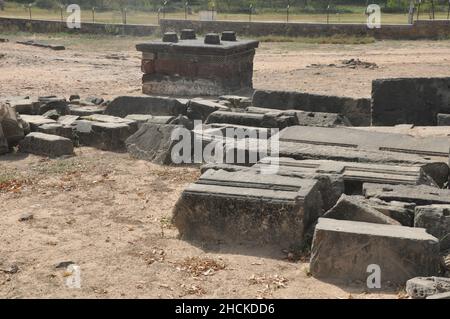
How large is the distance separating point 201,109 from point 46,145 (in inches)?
119

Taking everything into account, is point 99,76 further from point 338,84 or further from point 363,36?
point 363,36

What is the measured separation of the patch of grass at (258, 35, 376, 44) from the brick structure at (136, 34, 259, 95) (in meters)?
11.8

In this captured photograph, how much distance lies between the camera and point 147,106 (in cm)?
1190

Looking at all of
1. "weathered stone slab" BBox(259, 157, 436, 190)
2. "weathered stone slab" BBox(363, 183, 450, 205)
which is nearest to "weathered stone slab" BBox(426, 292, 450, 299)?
"weathered stone slab" BBox(363, 183, 450, 205)

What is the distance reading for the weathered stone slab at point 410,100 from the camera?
1029cm

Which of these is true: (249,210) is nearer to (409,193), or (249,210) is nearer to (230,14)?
(409,193)

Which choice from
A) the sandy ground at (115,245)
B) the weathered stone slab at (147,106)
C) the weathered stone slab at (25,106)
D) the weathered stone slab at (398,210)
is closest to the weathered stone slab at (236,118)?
the weathered stone slab at (147,106)

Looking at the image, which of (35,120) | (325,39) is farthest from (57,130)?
(325,39)

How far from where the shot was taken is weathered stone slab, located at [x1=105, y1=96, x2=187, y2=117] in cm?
1186

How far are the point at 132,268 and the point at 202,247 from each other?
2.61 feet

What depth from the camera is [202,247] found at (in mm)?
6348

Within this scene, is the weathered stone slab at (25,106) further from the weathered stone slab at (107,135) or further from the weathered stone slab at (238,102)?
the weathered stone slab at (238,102)

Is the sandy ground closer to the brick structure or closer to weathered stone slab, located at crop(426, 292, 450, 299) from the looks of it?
weathered stone slab, located at crop(426, 292, 450, 299)
